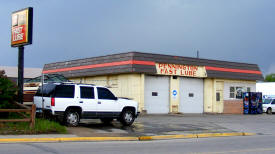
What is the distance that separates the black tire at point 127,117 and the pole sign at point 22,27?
568 centimetres

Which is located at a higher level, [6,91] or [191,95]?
[6,91]

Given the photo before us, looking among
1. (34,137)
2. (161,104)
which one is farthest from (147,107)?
(34,137)

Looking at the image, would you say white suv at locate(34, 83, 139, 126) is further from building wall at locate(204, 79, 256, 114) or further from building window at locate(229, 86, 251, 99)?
building window at locate(229, 86, 251, 99)

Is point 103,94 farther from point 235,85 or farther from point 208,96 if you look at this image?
point 235,85

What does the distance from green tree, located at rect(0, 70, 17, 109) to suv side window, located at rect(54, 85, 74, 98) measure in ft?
5.91

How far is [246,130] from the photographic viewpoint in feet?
71.4

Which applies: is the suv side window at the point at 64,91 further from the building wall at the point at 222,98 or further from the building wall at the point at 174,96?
the building wall at the point at 222,98

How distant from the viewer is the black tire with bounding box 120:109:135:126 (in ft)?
65.5

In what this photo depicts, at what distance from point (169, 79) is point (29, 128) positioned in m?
17.7

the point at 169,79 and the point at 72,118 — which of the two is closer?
the point at 72,118

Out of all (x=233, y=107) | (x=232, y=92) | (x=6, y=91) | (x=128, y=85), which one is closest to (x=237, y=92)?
(x=232, y=92)

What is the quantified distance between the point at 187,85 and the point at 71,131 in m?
18.0

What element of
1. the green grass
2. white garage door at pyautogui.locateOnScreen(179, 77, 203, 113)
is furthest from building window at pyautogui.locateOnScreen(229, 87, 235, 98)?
the green grass

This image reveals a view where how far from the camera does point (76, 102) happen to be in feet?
59.3
